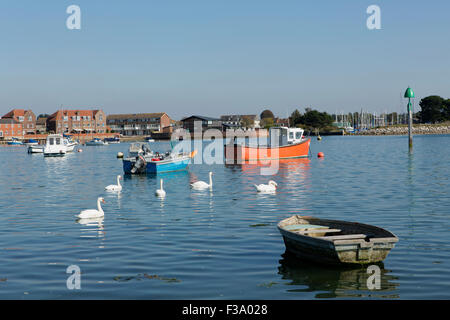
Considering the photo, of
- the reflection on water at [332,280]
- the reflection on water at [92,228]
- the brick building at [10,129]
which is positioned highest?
the brick building at [10,129]

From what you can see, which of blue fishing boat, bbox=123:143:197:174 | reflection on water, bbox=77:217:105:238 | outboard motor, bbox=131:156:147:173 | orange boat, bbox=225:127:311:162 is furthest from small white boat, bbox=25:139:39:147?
reflection on water, bbox=77:217:105:238

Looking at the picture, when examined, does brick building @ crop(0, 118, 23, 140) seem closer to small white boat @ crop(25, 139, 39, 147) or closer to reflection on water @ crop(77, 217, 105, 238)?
small white boat @ crop(25, 139, 39, 147)

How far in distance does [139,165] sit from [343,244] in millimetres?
34335

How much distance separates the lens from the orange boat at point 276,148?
5944 cm

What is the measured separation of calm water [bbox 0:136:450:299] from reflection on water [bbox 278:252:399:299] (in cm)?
3

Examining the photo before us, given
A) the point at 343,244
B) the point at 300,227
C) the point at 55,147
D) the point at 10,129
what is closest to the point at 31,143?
the point at 10,129

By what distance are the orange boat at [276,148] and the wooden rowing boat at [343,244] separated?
4282cm

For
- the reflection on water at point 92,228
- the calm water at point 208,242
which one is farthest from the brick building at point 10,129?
the reflection on water at point 92,228

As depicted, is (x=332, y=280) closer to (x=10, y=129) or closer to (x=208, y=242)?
(x=208, y=242)

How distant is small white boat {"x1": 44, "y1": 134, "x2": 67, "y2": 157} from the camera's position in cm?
8931

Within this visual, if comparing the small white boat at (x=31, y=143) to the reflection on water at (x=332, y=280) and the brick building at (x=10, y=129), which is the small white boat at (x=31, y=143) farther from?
the reflection on water at (x=332, y=280)

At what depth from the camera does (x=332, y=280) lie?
13.5m

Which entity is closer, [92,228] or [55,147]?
[92,228]

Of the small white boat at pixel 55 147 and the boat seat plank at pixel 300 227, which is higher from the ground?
the small white boat at pixel 55 147
